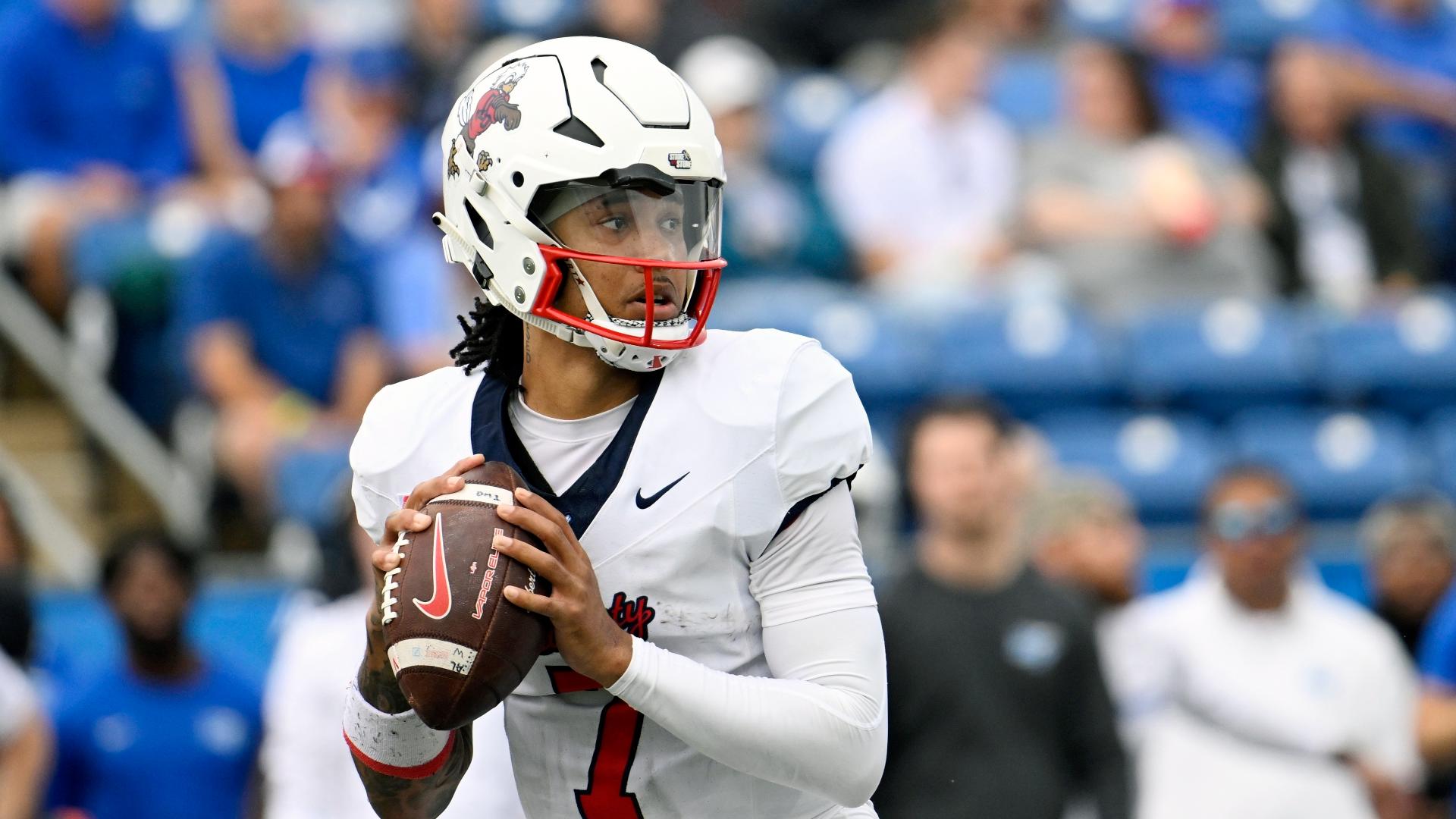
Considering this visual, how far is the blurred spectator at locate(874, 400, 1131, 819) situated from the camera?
14.9 ft

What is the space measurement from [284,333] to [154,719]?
1.79 metres

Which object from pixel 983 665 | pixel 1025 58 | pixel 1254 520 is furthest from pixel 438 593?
pixel 1025 58

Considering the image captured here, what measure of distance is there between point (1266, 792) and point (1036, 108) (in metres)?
4.05

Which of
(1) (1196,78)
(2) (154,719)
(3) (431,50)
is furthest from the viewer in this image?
(1) (1196,78)

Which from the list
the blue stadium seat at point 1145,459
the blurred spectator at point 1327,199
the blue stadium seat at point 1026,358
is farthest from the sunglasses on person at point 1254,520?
the blurred spectator at point 1327,199

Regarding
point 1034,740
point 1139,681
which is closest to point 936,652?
point 1034,740

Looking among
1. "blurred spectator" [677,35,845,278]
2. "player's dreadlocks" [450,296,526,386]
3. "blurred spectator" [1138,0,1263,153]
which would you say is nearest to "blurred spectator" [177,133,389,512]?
"blurred spectator" [677,35,845,278]

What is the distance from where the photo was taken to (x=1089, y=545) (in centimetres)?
563

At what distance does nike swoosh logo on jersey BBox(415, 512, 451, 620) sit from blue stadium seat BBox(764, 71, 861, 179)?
5.89 m

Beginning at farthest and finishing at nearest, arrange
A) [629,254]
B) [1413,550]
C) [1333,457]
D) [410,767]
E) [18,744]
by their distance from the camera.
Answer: [1333,457] < [1413,550] < [18,744] < [410,767] < [629,254]

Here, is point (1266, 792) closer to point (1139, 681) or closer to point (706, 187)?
point (1139, 681)

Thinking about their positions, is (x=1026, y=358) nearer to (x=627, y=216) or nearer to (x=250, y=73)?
(x=250, y=73)

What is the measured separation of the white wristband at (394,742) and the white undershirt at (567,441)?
370 millimetres

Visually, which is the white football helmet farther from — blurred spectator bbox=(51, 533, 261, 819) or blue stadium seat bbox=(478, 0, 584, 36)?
blue stadium seat bbox=(478, 0, 584, 36)
